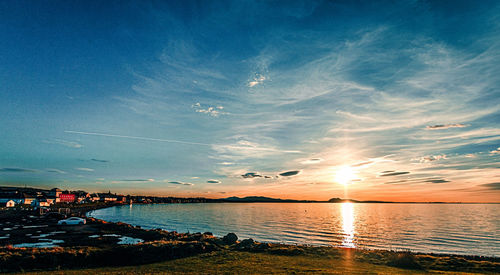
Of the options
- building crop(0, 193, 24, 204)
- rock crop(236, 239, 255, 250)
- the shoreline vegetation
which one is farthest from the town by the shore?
building crop(0, 193, 24, 204)

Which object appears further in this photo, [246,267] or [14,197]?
[14,197]

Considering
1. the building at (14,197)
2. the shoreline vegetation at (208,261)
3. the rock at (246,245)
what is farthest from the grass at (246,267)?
the building at (14,197)

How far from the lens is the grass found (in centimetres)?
2506

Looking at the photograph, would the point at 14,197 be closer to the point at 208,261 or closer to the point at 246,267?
the point at 208,261

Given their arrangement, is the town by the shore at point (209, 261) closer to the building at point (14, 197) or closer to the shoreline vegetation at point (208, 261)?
the shoreline vegetation at point (208, 261)

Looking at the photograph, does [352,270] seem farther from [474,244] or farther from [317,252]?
[474,244]

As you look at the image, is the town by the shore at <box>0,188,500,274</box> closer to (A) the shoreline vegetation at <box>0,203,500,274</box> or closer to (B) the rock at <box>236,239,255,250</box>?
(A) the shoreline vegetation at <box>0,203,500,274</box>

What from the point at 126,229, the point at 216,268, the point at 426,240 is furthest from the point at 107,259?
the point at 426,240

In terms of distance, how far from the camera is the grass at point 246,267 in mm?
25062

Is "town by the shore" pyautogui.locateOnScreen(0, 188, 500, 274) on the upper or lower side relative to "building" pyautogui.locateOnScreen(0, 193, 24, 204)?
upper

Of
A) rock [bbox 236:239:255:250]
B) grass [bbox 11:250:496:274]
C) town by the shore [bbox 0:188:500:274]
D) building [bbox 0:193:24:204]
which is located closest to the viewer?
grass [bbox 11:250:496:274]

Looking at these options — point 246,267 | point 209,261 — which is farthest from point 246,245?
point 246,267

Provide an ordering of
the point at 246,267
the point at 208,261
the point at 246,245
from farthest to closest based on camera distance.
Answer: the point at 246,245, the point at 208,261, the point at 246,267

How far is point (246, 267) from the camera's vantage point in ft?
87.5
